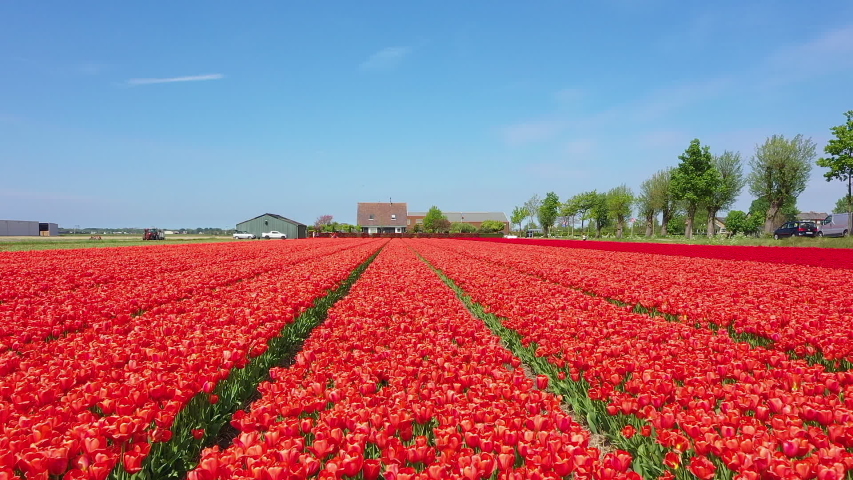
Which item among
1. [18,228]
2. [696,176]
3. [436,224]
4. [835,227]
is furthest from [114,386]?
[18,228]

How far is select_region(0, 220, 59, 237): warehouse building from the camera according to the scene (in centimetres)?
8450

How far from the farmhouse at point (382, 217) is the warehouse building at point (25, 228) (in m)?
63.4

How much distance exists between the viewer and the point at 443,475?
216 cm

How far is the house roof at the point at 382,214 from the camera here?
10969 cm

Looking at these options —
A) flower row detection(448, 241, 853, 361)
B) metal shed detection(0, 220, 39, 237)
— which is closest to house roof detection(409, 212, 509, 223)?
metal shed detection(0, 220, 39, 237)

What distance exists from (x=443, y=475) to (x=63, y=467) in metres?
1.90

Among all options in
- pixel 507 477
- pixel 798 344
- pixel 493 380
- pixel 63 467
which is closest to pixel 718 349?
pixel 798 344

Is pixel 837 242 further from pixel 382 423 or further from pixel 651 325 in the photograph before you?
pixel 382 423

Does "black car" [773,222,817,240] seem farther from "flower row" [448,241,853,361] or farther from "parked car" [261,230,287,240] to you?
"parked car" [261,230,287,240]

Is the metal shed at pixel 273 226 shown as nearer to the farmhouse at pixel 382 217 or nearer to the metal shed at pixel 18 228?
the farmhouse at pixel 382 217

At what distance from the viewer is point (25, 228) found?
88.1m

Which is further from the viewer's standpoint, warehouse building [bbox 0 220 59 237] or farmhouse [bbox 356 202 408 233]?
farmhouse [bbox 356 202 408 233]

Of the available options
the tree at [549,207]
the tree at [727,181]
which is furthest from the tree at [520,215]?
the tree at [727,181]

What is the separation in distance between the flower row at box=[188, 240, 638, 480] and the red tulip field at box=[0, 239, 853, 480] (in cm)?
2
